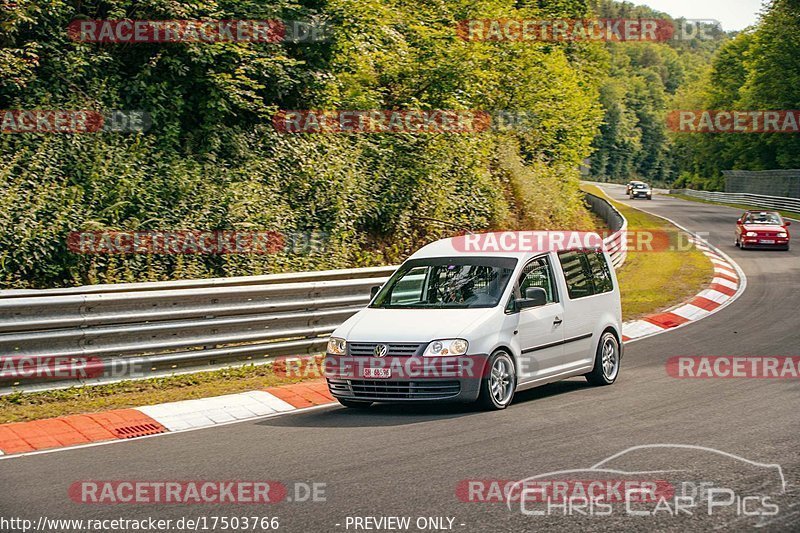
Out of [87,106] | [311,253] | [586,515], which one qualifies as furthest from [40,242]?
[586,515]

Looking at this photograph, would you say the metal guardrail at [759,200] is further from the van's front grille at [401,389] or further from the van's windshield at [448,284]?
the van's front grille at [401,389]

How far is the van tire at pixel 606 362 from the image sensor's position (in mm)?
11586

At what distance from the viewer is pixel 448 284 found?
10.6 meters

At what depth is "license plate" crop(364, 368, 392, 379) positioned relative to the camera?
376 inches

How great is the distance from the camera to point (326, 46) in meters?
19.2

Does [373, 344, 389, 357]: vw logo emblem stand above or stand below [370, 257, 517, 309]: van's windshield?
below

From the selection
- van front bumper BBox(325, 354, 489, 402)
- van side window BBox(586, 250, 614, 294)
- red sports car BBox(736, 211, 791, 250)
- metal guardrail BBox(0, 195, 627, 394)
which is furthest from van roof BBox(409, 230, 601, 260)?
red sports car BBox(736, 211, 791, 250)

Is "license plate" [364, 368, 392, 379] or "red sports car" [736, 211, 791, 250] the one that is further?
"red sports car" [736, 211, 791, 250]

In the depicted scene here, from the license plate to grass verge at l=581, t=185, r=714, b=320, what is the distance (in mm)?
9892

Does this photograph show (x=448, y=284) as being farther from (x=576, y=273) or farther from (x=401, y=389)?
(x=576, y=273)

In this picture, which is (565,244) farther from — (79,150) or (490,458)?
(79,150)

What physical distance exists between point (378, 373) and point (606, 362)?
3512 mm

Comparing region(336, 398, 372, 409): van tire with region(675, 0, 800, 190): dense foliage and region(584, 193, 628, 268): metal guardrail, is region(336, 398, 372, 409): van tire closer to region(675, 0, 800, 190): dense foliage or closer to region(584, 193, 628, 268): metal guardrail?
region(584, 193, 628, 268): metal guardrail

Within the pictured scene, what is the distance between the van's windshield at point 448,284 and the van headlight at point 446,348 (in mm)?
769
